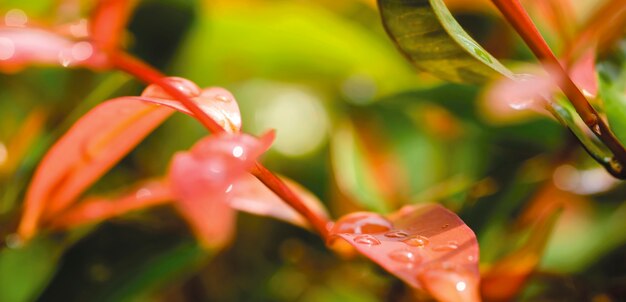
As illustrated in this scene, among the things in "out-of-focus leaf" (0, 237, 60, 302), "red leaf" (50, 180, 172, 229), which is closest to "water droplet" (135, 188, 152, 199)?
"red leaf" (50, 180, 172, 229)

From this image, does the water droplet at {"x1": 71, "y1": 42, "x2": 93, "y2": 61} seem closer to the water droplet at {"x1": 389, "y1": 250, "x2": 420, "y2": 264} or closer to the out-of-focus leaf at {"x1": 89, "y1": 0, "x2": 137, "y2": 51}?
the out-of-focus leaf at {"x1": 89, "y1": 0, "x2": 137, "y2": 51}

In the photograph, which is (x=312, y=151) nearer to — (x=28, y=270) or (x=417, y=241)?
(x=28, y=270)

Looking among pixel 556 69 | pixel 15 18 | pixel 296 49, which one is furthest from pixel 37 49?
pixel 296 49

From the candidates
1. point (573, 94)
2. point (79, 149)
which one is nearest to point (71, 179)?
point (79, 149)

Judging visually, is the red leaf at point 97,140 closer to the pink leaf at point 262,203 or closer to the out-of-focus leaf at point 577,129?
the pink leaf at point 262,203

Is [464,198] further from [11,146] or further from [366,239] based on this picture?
[11,146]

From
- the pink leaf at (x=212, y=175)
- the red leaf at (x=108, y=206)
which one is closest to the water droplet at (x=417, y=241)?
the pink leaf at (x=212, y=175)
